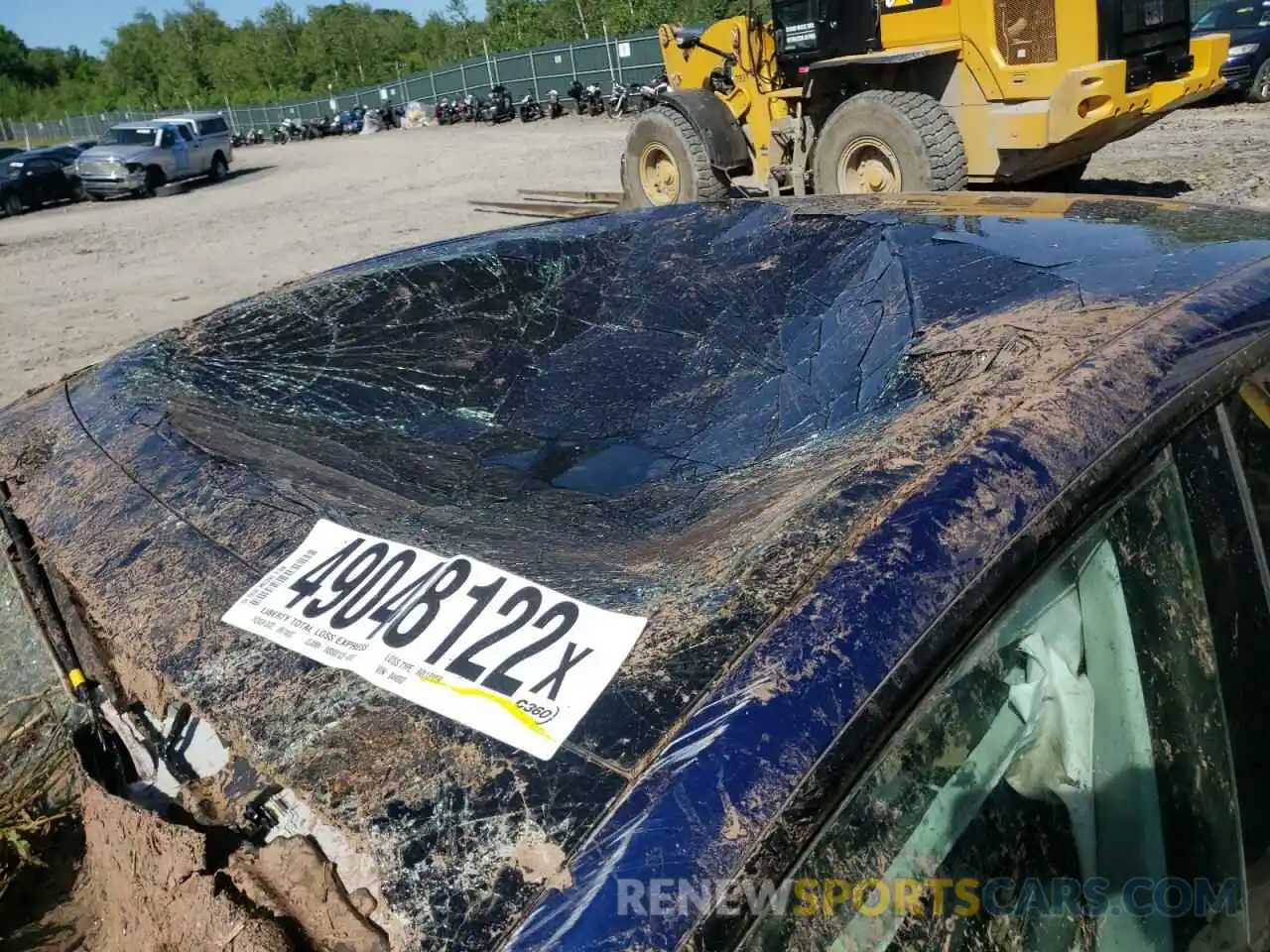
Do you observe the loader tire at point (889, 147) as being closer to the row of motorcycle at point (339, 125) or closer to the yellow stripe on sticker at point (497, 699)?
the yellow stripe on sticker at point (497, 699)

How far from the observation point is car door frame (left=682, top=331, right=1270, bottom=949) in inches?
30.1

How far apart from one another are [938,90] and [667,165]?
2763mm

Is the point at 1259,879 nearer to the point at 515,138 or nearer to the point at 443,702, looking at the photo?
the point at 443,702

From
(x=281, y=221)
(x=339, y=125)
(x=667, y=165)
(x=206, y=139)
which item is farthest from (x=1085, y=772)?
(x=339, y=125)

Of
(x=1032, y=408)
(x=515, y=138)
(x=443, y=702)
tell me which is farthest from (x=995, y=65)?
(x=515, y=138)

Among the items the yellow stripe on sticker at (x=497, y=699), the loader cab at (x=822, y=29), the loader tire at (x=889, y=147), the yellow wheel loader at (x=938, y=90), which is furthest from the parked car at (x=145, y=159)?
the yellow stripe on sticker at (x=497, y=699)

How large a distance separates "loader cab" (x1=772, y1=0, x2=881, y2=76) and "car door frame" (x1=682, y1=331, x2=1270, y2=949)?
23.4 feet

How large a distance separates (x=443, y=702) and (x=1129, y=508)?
74cm

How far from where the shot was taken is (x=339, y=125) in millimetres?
39906

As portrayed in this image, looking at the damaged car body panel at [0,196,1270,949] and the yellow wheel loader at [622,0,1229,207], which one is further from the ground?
the yellow wheel loader at [622,0,1229,207]

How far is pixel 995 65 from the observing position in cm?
670

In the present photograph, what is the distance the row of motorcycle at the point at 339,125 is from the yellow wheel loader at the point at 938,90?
3260cm

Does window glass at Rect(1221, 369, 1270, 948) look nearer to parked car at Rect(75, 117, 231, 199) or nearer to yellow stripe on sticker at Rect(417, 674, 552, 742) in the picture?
yellow stripe on sticker at Rect(417, 674, 552, 742)

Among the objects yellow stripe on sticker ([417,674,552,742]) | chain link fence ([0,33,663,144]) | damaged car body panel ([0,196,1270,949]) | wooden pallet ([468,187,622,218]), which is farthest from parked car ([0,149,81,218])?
yellow stripe on sticker ([417,674,552,742])
